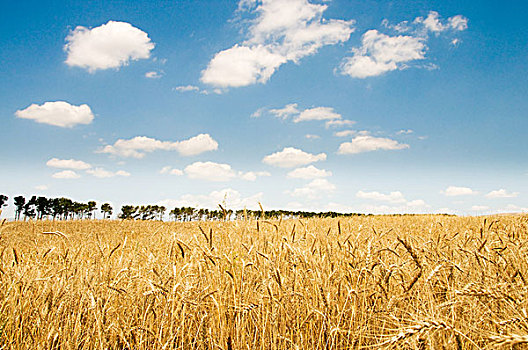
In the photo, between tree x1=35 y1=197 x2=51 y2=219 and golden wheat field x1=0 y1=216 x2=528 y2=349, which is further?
tree x1=35 y1=197 x2=51 y2=219

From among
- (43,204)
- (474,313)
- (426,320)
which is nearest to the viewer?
(426,320)

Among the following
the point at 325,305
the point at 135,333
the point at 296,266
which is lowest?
the point at 135,333

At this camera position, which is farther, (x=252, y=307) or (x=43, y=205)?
(x=43, y=205)

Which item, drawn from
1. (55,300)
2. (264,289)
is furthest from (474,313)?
(55,300)

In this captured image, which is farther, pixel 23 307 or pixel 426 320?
pixel 23 307

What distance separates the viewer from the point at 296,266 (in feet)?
10.5

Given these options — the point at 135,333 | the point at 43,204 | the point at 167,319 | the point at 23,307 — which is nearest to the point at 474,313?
the point at 167,319

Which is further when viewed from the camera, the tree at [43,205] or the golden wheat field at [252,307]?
the tree at [43,205]

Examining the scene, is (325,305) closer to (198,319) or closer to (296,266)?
(296,266)

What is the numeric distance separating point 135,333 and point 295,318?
142cm

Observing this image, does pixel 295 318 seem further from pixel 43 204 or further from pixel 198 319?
pixel 43 204

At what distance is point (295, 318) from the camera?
300cm

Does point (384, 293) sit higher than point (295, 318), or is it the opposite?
point (384, 293)

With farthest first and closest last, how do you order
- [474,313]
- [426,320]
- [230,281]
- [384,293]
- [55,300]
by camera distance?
[230,281], [55,300], [384,293], [474,313], [426,320]
